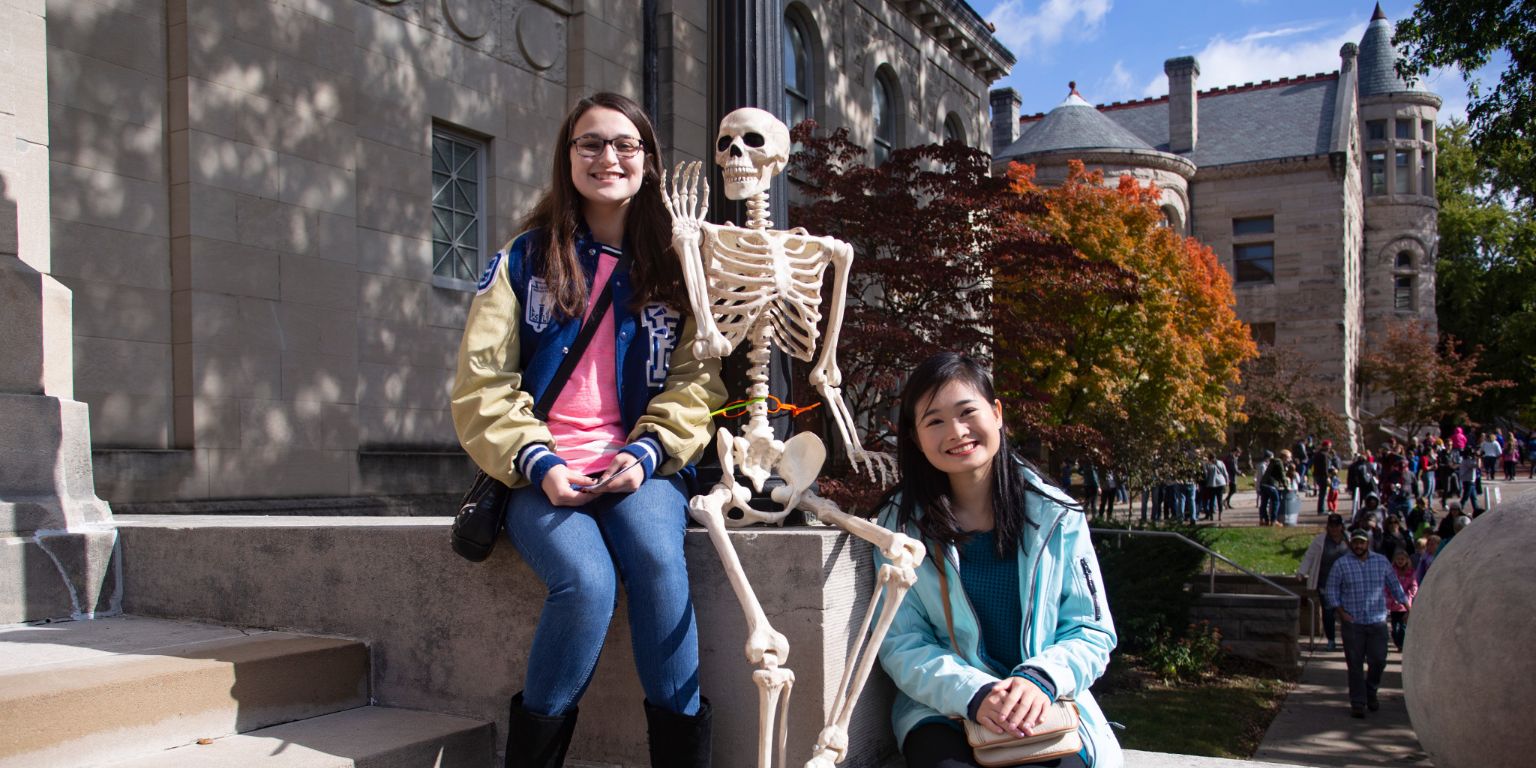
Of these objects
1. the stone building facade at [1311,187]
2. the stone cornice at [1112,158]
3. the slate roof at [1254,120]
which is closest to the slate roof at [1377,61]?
the stone building facade at [1311,187]

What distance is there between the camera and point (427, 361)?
1072cm

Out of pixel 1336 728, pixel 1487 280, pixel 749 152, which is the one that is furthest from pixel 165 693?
pixel 1487 280

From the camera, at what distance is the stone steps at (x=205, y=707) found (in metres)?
3.19

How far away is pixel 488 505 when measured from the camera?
3270 millimetres

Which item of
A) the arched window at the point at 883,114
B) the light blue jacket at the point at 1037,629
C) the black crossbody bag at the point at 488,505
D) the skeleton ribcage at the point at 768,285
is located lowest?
the light blue jacket at the point at 1037,629

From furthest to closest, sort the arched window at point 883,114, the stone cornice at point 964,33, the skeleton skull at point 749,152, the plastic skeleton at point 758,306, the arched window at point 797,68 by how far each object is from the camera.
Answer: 1. the stone cornice at point 964,33
2. the arched window at point 883,114
3. the arched window at point 797,68
4. the skeleton skull at point 749,152
5. the plastic skeleton at point 758,306

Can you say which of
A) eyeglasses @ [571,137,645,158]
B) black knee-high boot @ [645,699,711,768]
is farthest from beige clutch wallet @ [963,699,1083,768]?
eyeglasses @ [571,137,645,158]

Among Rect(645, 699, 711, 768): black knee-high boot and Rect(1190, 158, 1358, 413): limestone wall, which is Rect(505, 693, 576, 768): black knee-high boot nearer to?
Rect(645, 699, 711, 768): black knee-high boot

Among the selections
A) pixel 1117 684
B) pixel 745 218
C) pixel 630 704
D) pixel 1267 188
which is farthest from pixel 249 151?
pixel 1267 188

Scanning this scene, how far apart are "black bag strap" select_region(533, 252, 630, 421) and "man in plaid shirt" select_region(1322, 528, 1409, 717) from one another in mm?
10655

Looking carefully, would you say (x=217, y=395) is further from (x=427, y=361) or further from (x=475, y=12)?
(x=475, y=12)

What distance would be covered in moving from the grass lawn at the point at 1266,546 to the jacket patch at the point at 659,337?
14.7 m

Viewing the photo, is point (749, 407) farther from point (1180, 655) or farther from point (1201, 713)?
point (1180, 655)

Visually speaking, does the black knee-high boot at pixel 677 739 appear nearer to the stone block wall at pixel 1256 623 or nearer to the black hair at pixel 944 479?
the black hair at pixel 944 479
